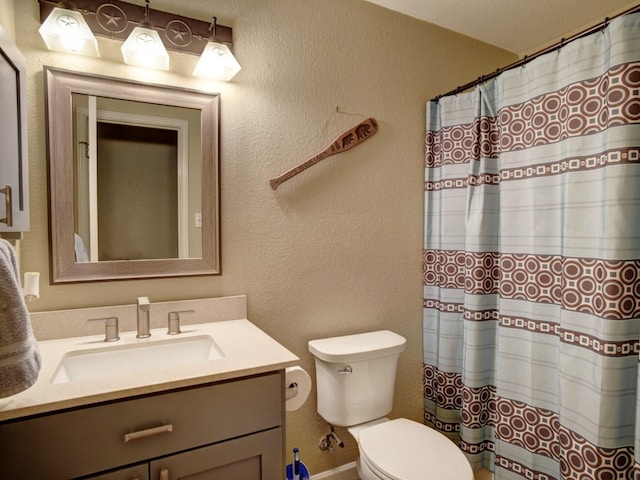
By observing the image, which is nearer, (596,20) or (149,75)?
(149,75)

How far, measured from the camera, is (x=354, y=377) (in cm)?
162

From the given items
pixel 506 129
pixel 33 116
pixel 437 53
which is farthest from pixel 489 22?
pixel 33 116

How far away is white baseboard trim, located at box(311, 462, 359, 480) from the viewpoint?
1812 millimetres

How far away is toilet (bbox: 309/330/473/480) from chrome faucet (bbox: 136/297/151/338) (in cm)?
72

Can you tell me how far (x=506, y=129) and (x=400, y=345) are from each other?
43.8 inches

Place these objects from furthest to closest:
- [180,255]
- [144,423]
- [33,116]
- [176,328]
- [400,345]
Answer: [400,345], [180,255], [176,328], [33,116], [144,423]

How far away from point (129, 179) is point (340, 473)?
1758mm

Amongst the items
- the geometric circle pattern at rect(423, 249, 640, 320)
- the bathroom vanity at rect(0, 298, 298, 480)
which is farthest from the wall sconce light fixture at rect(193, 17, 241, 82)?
the geometric circle pattern at rect(423, 249, 640, 320)

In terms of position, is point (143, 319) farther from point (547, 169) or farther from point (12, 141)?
point (547, 169)

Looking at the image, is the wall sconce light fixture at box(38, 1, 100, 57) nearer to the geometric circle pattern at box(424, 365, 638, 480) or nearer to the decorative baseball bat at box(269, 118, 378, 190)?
the decorative baseball bat at box(269, 118, 378, 190)

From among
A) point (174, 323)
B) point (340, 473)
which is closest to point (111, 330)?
point (174, 323)

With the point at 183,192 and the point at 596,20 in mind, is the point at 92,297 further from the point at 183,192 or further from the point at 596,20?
the point at 596,20

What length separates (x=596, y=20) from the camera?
196 centimetres

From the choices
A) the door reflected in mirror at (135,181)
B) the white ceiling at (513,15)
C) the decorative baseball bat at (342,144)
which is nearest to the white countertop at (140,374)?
the door reflected in mirror at (135,181)
